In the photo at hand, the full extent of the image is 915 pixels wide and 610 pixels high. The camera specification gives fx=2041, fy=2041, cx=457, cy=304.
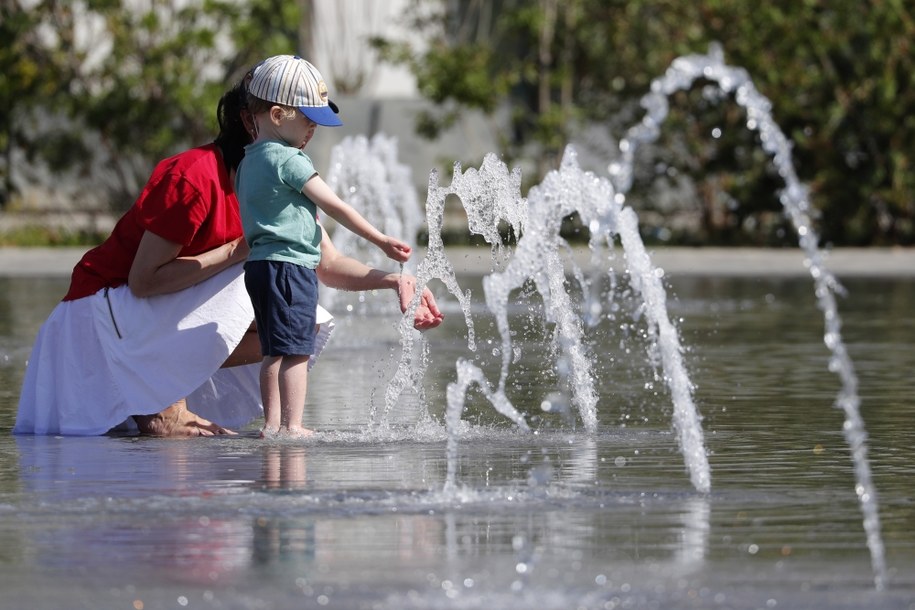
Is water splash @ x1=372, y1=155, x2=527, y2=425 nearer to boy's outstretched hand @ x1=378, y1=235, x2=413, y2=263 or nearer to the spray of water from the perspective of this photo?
the spray of water

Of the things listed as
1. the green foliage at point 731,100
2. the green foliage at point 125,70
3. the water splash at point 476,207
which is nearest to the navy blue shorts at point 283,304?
the water splash at point 476,207

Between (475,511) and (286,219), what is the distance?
5.39 ft

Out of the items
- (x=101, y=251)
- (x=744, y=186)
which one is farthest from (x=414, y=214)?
(x=101, y=251)

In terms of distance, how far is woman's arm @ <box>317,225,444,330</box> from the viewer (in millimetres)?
6500

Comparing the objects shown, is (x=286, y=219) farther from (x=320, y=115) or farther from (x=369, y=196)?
(x=369, y=196)

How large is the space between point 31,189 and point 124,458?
54.3ft

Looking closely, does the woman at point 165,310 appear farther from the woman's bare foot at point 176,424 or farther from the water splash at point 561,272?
the water splash at point 561,272

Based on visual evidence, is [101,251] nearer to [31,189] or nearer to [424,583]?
[424,583]

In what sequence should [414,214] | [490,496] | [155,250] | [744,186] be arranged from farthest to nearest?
[744,186] → [414,214] → [155,250] → [490,496]

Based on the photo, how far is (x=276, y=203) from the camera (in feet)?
20.8

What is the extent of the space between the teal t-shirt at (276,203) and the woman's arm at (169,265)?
0.89 ft

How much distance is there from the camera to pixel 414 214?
1695 centimetres

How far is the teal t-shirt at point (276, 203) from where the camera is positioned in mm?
6332

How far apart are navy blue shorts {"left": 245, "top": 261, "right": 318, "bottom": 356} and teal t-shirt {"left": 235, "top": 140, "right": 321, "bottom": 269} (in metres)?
0.04
